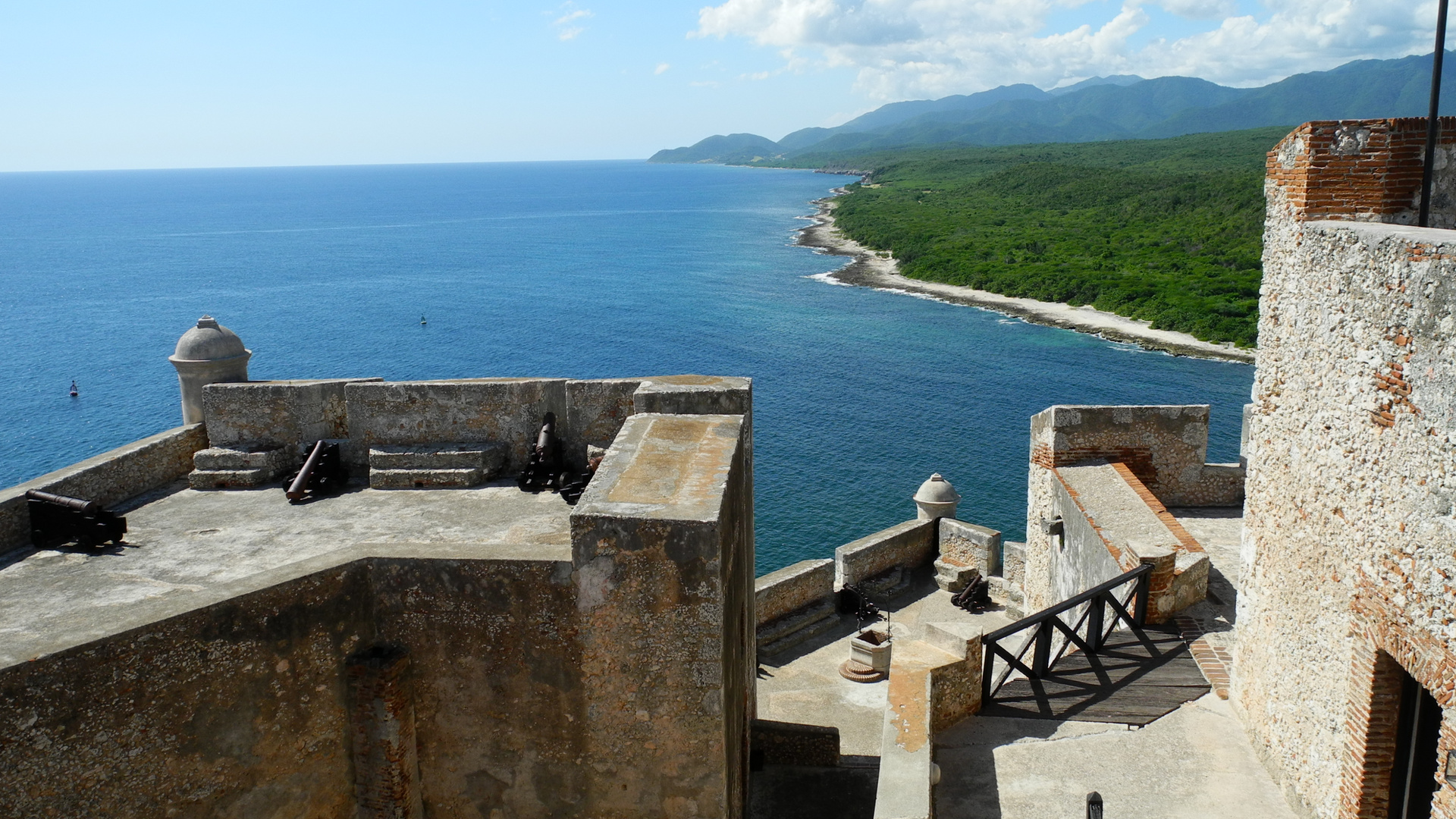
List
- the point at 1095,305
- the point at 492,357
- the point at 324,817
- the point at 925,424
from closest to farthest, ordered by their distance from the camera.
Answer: the point at 324,817
the point at 925,424
the point at 492,357
the point at 1095,305

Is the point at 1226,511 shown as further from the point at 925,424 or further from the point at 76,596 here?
the point at 925,424

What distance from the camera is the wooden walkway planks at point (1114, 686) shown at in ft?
32.7

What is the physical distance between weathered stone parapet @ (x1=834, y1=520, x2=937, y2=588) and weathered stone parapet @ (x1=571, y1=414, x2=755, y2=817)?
48.2ft

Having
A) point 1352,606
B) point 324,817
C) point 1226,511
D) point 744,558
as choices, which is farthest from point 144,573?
point 1226,511

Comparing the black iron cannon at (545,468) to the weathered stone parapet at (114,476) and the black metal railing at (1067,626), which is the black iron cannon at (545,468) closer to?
the weathered stone parapet at (114,476)

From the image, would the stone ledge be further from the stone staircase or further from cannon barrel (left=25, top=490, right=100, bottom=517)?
cannon barrel (left=25, top=490, right=100, bottom=517)

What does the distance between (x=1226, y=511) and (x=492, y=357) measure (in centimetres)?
5328

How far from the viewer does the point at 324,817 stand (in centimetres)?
674

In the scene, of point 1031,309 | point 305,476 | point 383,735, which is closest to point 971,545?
point 305,476

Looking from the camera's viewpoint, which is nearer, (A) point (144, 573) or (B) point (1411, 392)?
(B) point (1411, 392)

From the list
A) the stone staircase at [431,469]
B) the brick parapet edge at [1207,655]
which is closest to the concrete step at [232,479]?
the stone staircase at [431,469]

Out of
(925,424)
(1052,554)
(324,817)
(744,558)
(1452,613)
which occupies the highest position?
(1452,613)

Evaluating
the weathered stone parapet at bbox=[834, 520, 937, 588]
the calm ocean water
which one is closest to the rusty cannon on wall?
the weathered stone parapet at bbox=[834, 520, 937, 588]

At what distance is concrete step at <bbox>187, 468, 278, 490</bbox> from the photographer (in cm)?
1046
